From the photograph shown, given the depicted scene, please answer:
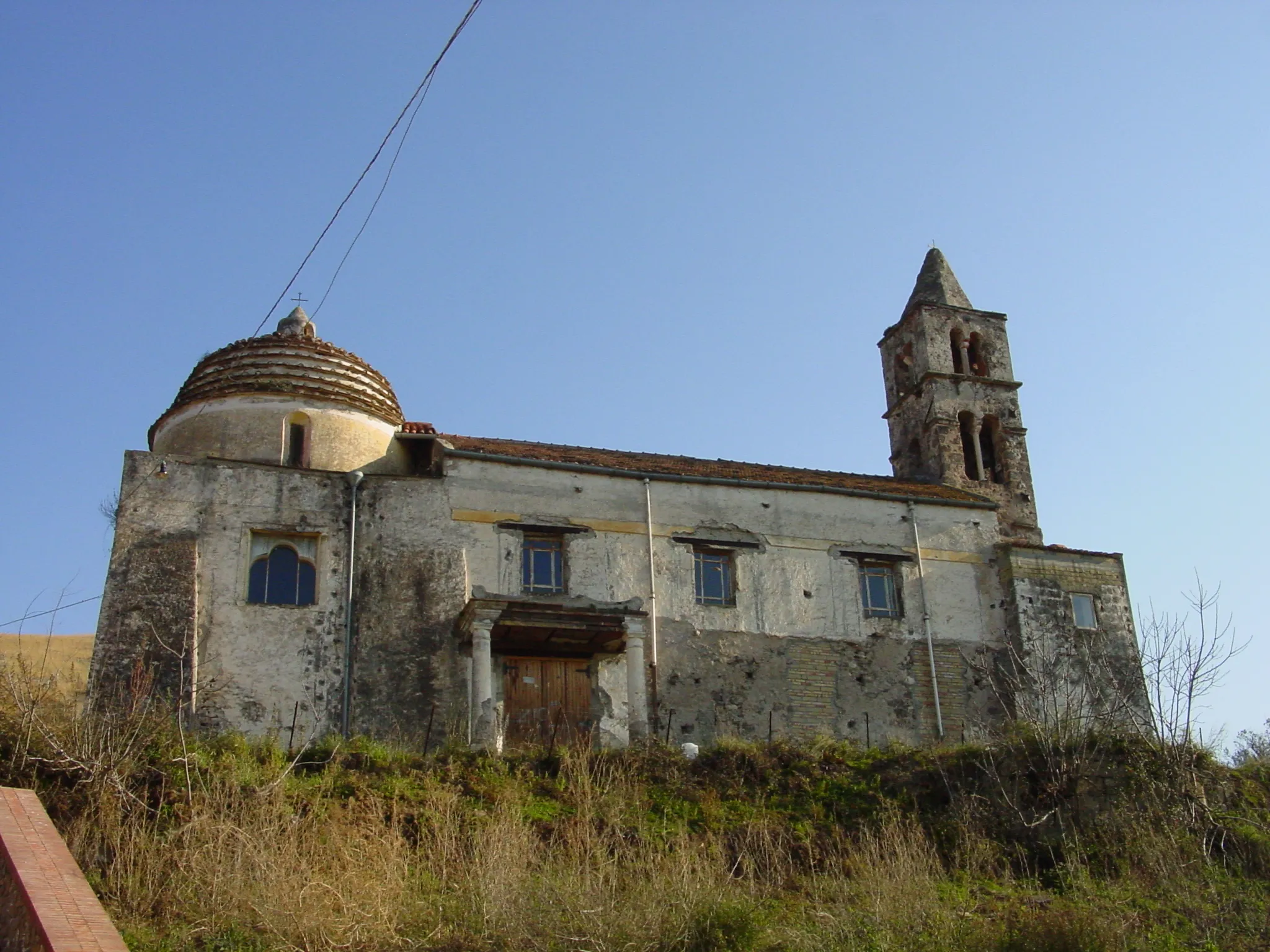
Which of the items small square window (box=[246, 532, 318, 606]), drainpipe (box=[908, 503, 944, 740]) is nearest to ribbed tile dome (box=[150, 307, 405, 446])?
small square window (box=[246, 532, 318, 606])

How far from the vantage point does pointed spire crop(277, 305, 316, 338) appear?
93.6 feet

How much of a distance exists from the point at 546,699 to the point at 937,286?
16.4 m

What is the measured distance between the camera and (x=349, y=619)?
24281mm

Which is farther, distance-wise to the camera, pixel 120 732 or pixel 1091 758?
pixel 1091 758

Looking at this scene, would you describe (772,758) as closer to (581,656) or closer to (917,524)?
(581,656)

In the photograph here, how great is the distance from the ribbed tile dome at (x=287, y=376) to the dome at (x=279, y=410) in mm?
17

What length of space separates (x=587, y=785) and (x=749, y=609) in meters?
7.87

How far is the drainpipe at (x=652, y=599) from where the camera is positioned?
998 inches

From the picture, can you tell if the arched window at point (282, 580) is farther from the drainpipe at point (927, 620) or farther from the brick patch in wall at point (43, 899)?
the drainpipe at point (927, 620)

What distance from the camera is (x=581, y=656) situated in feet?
83.9

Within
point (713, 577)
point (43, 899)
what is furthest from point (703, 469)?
point (43, 899)

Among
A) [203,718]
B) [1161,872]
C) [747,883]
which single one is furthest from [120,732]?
[1161,872]

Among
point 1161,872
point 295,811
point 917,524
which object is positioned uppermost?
point 917,524

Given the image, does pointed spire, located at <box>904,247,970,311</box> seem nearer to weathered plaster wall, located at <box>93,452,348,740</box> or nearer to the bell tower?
the bell tower
